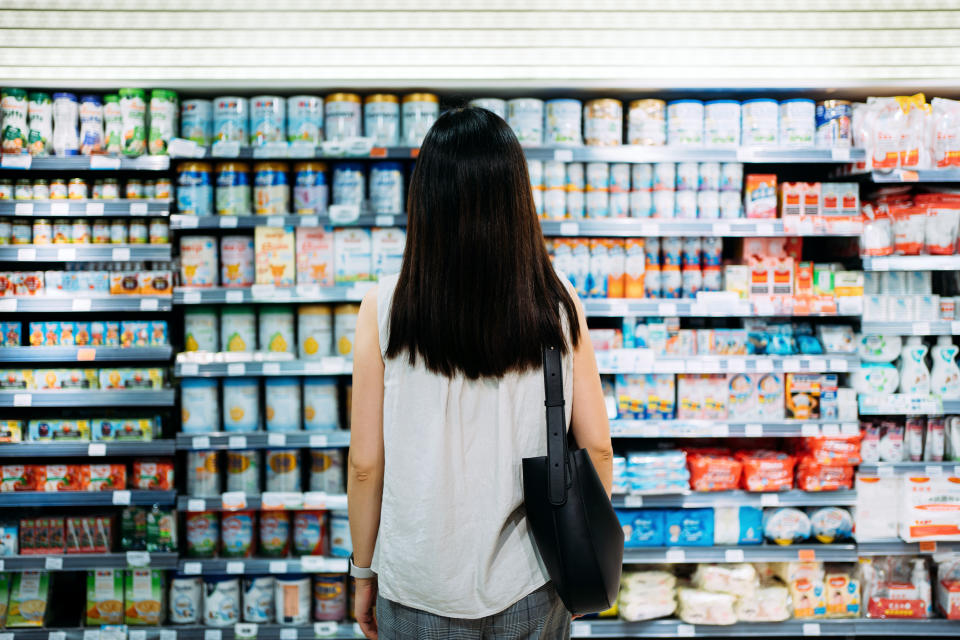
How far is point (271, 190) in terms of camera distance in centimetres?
327

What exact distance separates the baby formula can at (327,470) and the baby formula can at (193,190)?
1263 millimetres

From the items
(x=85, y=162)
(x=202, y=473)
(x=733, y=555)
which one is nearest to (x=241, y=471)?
(x=202, y=473)

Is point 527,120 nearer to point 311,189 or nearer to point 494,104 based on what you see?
point 494,104

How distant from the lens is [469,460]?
1366 mm

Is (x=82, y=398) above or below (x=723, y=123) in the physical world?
below

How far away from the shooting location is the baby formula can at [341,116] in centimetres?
325

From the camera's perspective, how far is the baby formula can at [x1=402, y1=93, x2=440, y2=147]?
3240mm

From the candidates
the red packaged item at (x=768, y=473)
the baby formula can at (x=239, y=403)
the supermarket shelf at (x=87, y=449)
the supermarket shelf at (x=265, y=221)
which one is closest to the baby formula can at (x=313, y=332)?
the baby formula can at (x=239, y=403)

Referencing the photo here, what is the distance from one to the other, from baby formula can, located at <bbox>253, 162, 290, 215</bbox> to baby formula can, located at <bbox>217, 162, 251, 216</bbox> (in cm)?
7

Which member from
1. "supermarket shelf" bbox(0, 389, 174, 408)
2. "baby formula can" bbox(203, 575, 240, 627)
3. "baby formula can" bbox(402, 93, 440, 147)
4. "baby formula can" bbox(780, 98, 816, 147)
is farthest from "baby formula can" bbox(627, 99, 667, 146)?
"baby formula can" bbox(203, 575, 240, 627)

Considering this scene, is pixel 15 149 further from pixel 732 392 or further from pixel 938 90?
pixel 938 90

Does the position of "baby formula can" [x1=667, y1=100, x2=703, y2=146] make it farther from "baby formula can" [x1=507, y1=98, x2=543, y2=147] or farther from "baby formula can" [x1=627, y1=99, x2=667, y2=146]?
"baby formula can" [x1=507, y1=98, x2=543, y2=147]

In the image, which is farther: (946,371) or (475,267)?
(946,371)

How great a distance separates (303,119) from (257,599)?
7.51 feet
